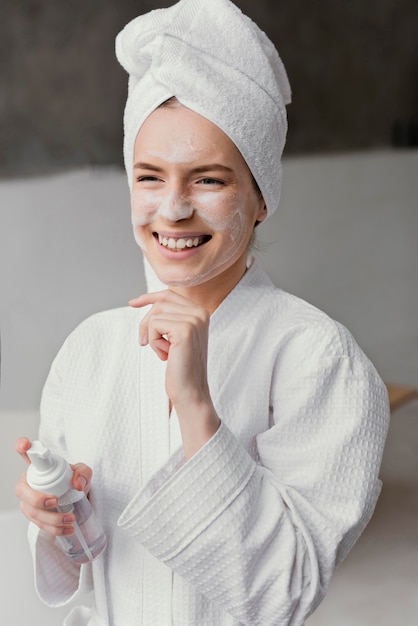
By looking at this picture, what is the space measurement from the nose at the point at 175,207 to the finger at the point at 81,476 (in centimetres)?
33

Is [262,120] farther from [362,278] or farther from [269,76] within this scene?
[362,278]

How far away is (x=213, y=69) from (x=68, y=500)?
54 cm

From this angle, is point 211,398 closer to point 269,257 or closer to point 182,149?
point 182,149

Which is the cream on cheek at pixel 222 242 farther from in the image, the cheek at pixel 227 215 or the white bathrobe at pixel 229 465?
the white bathrobe at pixel 229 465

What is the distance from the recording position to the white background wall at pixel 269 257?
3275 millimetres

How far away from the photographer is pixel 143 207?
3.71ft

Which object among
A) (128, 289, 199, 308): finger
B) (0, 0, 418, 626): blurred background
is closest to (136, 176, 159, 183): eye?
(128, 289, 199, 308): finger

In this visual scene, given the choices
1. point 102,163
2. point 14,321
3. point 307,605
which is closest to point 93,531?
point 307,605

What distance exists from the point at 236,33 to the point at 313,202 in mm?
3179

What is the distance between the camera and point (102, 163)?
345 cm

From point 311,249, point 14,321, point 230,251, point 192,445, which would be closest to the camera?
point 192,445

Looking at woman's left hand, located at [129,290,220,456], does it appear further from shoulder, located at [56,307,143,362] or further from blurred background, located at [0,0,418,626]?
blurred background, located at [0,0,418,626]

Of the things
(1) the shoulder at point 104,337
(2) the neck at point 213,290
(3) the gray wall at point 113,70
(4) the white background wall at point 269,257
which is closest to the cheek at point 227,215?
(2) the neck at point 213,290

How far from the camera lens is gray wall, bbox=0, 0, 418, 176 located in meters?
3.16
